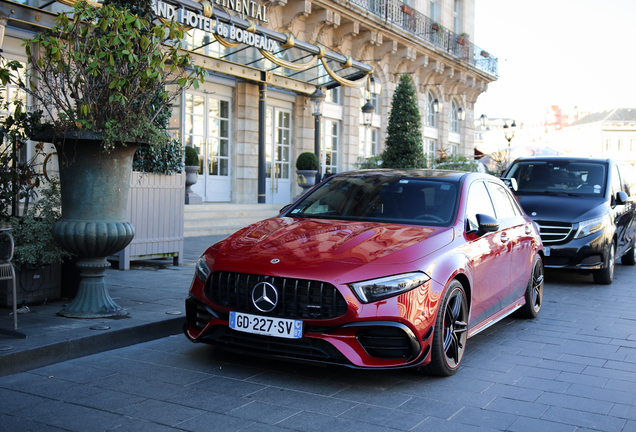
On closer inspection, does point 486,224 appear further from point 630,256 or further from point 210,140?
point 210,140

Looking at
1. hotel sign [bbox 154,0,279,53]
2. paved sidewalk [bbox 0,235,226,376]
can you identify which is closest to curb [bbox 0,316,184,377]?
paved sidewalk [bbox 0,235,226,376]

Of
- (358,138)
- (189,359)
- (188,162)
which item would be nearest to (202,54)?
(188,162)

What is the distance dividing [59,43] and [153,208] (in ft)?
12.5

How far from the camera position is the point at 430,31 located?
27328 millimetres

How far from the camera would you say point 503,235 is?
19.3 ft

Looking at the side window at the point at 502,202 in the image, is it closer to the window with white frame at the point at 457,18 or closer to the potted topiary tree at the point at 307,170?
the potted topiary tree at the point at 307,170

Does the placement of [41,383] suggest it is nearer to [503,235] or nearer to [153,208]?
[503,235]

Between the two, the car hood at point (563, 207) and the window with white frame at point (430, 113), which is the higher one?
the window with white frame at point (430, 113)

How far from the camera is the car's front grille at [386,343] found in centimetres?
411

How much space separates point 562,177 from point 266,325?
25.3ft

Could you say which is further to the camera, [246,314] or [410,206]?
[410,206]

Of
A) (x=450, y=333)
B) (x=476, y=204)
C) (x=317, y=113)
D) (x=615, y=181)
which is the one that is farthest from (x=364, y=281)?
(x=317, y=113)

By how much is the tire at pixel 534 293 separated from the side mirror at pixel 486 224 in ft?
5.59

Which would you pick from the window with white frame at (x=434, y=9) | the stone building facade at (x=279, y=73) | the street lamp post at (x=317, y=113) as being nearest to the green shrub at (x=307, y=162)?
the street lamp post at (x=317, y=113)
